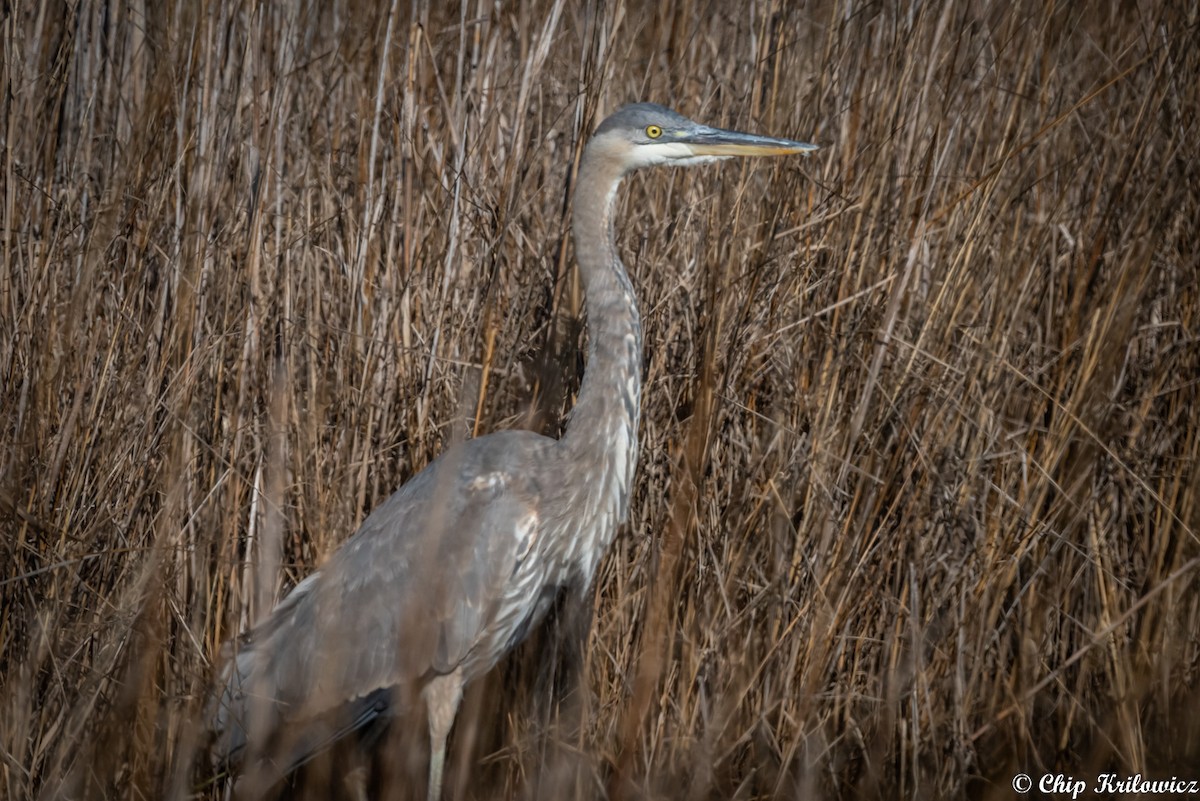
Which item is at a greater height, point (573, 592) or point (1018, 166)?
point (1018, 166)

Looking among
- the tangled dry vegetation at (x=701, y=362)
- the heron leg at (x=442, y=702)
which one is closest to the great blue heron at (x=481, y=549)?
the heron leg at (x=442, y=702)

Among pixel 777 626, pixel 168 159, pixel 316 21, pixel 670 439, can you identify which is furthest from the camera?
pixel 316 21

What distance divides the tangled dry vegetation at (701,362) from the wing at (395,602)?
Result: 0.13 m

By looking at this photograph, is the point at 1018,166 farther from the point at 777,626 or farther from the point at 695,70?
the point at 777,626

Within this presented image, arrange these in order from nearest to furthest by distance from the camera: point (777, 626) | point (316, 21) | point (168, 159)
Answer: point (777, 626) → point (168, 159) → point (316, 21)

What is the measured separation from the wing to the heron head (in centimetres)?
74

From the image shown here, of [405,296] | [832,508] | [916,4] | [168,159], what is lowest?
[832,508]

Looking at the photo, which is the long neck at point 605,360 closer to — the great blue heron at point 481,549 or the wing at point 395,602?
the great blue heron at point 481,549

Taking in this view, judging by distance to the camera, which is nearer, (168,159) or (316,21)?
(168,159)

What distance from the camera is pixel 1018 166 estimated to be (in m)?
3.01

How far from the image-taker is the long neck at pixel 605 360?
274 cm

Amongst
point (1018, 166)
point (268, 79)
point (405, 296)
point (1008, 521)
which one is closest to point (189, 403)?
point (405, 296)

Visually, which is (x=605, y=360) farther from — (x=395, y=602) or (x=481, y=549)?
(x=395, y=602)

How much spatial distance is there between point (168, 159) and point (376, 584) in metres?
1.16
